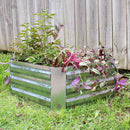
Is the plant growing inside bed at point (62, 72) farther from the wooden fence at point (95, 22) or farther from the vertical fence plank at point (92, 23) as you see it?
the vertical fence plank at point (92, 23)

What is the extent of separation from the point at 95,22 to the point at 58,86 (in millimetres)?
1067

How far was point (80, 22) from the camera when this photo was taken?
2541mm

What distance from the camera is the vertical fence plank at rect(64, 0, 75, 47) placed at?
2.61 meters

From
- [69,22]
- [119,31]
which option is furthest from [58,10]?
[119,31]

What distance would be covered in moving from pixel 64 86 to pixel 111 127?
1.57ft

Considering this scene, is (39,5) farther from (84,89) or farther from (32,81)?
(84,89)

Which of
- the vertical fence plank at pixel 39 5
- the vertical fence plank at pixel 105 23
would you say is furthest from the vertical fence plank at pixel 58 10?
the vertical fence plank at pixel 105 23

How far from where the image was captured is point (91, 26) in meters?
2.44

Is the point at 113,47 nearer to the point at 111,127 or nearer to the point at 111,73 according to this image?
the point at 111,73

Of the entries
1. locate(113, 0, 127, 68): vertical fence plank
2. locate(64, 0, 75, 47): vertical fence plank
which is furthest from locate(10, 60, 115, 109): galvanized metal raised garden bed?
locate(64, 0, 75, 47): vertical fence plank

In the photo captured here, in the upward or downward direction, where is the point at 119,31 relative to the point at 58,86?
Answer: upward

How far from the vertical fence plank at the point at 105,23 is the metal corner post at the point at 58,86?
0.83 meters

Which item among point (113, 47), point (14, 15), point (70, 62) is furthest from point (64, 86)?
point (14, 15)

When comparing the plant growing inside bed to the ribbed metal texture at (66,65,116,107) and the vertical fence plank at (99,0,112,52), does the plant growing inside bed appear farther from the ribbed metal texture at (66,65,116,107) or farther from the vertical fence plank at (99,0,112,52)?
the vertical fence plank at (99,0,112,52)
